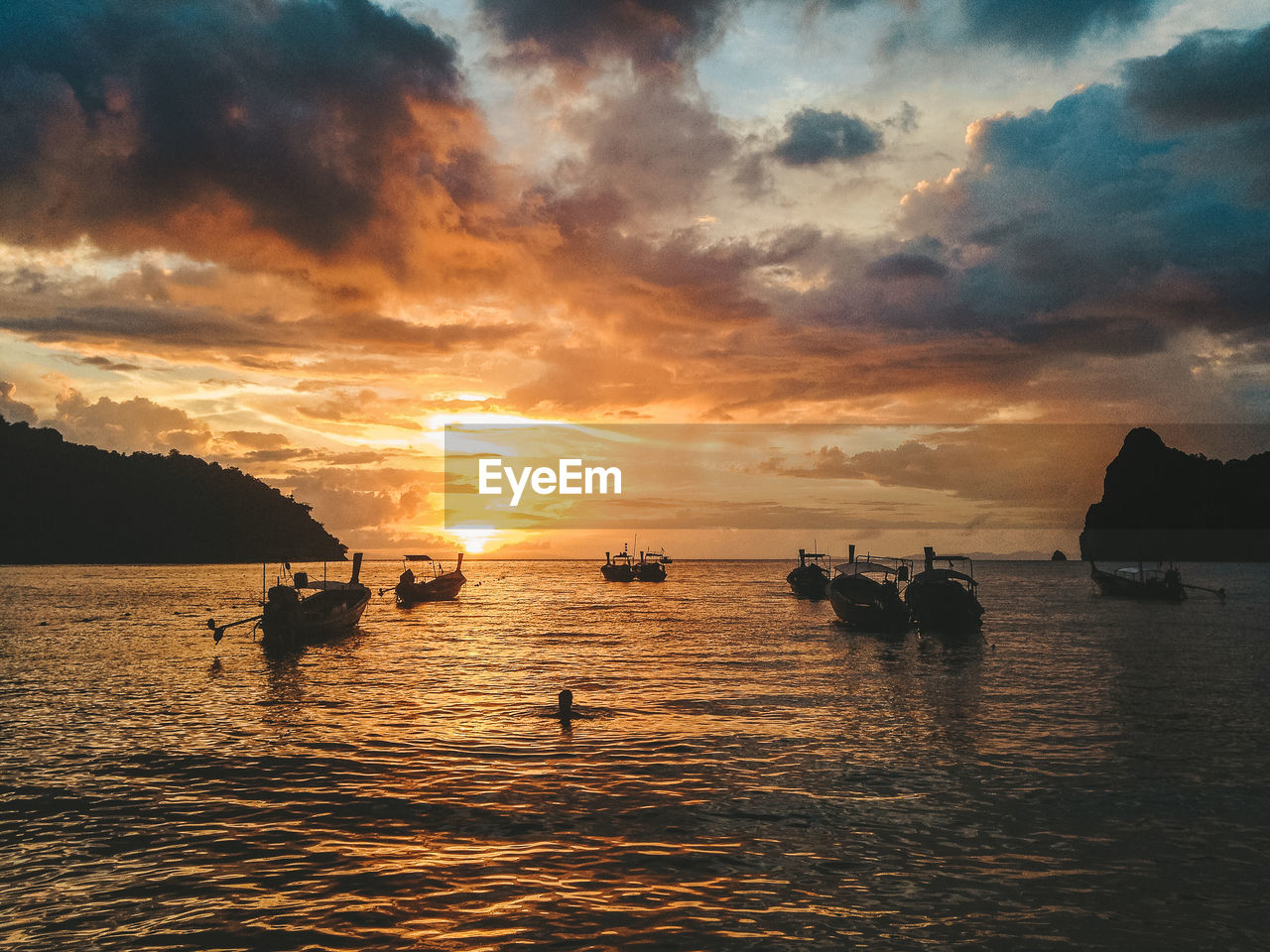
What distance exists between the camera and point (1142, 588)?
105500mm

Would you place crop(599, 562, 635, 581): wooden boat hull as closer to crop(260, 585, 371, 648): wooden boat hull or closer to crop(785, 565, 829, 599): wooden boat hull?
crop(785, 565, 829, 599): wooden boat hull

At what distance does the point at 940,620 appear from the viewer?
60250 mm

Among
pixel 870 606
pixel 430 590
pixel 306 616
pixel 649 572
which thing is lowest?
pixel 649 572

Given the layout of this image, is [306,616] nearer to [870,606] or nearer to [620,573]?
[870,606]

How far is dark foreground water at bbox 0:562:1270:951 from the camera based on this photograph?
13.1m

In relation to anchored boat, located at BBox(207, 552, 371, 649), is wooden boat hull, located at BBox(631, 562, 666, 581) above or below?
below

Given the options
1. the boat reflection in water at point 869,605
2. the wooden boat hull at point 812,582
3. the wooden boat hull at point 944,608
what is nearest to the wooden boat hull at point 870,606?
the boat reflection in water at point 869,605

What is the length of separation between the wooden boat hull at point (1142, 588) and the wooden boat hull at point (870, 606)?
56.6 metres

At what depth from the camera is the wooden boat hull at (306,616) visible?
5384 cm

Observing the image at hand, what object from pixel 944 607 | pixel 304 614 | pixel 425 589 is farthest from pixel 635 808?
pixel 425 589

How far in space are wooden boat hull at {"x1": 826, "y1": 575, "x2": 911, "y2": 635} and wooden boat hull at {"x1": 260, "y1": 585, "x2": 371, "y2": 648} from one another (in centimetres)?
4148

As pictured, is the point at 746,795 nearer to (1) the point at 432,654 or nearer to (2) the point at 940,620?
(1) the point at 432,654

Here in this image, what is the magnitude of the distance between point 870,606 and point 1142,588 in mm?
62921

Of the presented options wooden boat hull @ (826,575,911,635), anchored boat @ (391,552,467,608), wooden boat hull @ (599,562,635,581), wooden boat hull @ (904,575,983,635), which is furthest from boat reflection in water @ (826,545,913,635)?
wooden boat hull @ (599,562,635,581)
